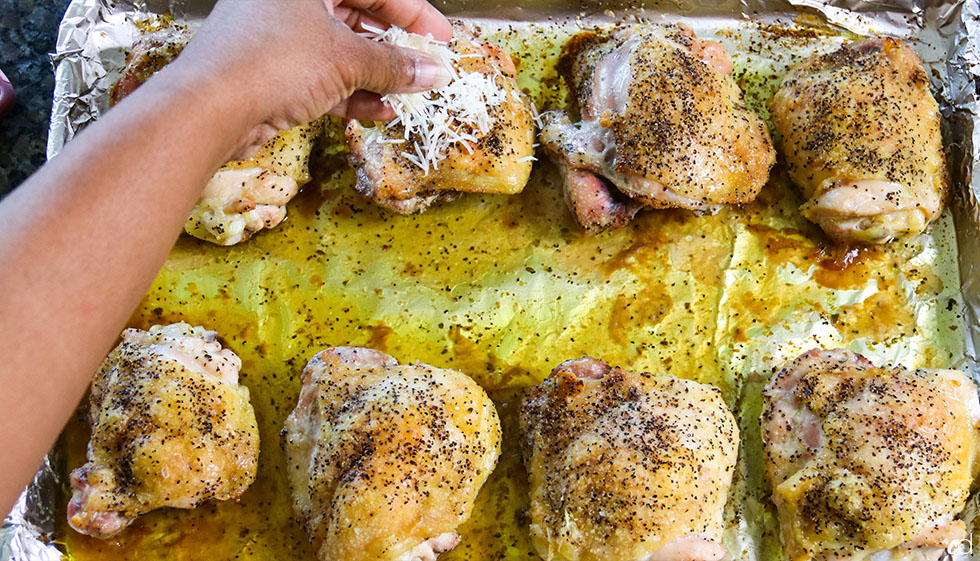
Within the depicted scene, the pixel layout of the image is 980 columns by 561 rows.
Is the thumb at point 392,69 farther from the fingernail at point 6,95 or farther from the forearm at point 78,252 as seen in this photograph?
the fingernail at point 6,95

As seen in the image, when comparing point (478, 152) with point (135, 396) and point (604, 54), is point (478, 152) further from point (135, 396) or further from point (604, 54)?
point (135, 396)

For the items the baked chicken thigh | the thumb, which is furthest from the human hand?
the baked chicken thigh

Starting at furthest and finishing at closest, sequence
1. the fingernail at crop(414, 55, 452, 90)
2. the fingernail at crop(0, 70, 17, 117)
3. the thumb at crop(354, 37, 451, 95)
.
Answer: the fingernail at crop(0, 70, 17, 117)
the fingernail at crop(414, 55, 452, 90)
the thumb at crop(354, 37, 451, 95)

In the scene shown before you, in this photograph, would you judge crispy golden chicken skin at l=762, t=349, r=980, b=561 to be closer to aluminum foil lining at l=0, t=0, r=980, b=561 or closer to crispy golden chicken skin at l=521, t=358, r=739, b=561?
crispy golden chicken skin at l=521, t=358, r=739, b=561

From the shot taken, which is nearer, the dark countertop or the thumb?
the thumb

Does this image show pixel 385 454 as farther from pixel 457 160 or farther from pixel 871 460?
pixel 871 460

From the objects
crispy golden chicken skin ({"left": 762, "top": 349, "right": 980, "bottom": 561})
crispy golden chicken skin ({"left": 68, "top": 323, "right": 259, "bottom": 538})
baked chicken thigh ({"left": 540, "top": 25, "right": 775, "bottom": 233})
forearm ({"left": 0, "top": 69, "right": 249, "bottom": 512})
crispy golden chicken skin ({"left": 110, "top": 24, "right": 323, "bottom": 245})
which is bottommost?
crispy golden chicken skin ({"left": 68, "top": 323, "right": 259, "bottom": 538})

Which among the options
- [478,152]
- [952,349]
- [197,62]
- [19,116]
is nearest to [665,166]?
[478,152]

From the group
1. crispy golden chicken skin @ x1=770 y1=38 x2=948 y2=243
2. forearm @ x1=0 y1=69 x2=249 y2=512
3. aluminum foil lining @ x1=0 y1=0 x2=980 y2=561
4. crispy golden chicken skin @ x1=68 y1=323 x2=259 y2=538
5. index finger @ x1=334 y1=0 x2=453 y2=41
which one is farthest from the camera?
aluminum foil lining @ x1=0 y1=0 x2=980 y2=561
